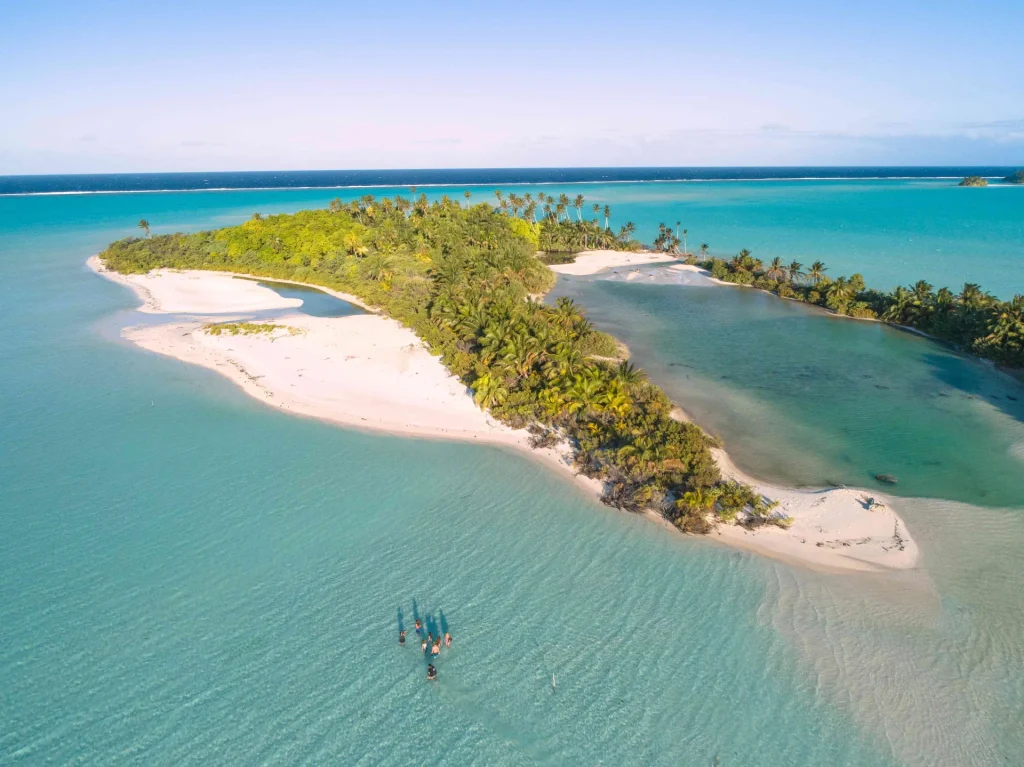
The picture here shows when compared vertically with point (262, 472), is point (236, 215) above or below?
above

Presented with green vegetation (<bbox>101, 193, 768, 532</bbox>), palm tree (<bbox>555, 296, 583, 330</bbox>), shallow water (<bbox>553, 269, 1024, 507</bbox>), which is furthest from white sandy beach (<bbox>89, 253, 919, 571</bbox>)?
palm tree (<bbox>555, 296, 583, 330</bbox>)

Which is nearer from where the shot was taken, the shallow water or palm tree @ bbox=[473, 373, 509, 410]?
the shallow water

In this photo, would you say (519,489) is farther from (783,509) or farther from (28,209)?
(28,209)

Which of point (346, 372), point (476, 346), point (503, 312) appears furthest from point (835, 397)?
point (346, 372)

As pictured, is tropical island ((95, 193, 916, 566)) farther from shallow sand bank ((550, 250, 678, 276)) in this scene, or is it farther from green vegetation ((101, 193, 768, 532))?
shallow sand bank ((550, 250, 678, 276))

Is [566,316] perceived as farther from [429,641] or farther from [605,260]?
[605,260]

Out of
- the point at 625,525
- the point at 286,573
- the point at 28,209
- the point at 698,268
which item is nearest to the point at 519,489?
→ the point at 625,525
